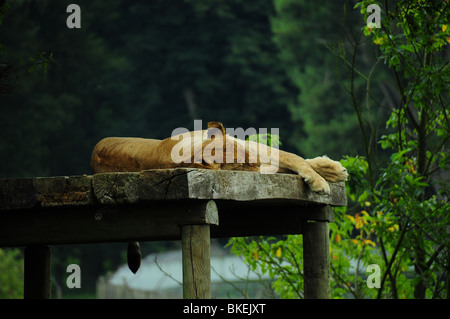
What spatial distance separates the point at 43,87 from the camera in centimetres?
2378

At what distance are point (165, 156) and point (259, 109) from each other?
70.6ft

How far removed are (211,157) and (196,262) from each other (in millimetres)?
679

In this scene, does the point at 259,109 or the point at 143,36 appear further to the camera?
the point at 143,36

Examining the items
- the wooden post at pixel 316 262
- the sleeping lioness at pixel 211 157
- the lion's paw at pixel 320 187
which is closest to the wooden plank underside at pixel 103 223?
the sleeping lioness at pixel 211 157

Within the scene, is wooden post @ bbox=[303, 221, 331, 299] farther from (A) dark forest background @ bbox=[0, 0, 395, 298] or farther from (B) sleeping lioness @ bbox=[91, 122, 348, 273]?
(A) dark forest background @ bbox=[0, 0, 395, 298]

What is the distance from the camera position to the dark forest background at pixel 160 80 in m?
22.4

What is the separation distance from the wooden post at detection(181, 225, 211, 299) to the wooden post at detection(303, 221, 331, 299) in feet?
4.05

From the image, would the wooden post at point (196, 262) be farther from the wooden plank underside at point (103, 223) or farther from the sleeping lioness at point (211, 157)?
the sleeping lioness at point (211, 157)

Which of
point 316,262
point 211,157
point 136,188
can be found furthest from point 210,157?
point 316,262

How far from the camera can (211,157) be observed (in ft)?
13.9

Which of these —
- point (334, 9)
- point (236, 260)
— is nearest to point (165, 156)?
point (236, 260)

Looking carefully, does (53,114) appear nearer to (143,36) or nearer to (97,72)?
(97,72)

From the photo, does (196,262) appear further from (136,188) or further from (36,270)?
(36,270)
